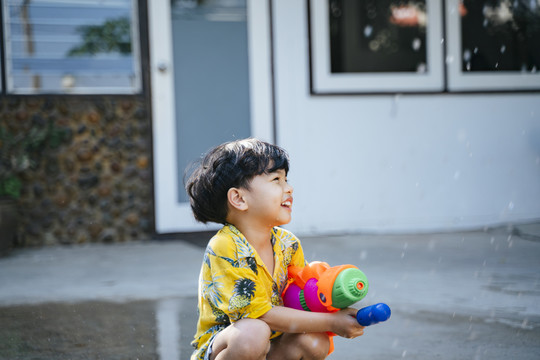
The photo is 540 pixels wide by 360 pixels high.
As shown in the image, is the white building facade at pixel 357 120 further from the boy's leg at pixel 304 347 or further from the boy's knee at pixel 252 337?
the boy's knee at pixel 252 337

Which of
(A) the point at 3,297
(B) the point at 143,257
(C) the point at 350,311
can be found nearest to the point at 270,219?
(C) the point at 350,311

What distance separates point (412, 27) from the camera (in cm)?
591

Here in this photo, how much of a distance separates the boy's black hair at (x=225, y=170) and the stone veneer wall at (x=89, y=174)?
360cm

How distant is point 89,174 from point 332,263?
7.72 feet

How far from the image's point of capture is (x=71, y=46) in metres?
5.45

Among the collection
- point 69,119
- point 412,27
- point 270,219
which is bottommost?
point 270,219

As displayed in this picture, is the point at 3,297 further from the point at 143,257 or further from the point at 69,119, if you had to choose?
the point at 69,119

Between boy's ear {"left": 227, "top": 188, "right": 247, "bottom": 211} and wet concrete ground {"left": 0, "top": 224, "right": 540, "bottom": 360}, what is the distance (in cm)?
84

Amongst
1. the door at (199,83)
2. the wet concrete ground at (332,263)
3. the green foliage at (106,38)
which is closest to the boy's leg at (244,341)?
the wet concrete ground at (332,263)

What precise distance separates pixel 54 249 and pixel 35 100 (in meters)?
1.27

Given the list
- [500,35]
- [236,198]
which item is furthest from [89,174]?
[500,35]

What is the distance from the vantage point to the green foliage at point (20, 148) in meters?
4.89

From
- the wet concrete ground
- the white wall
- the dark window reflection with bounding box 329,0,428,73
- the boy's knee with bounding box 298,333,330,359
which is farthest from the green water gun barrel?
the dark window reflection with bounding box 329,0,428,73

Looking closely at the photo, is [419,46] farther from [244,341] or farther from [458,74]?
[244,341]
